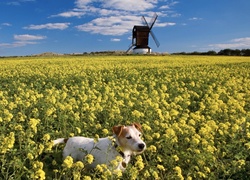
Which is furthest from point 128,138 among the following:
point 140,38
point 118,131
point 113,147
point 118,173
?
point 140,38

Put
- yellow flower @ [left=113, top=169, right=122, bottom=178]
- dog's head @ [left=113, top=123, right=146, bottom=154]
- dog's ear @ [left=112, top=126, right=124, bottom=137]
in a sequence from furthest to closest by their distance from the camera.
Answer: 1. dog's ear @ [left=112, top=126, right=124, bottom=137]
2. dog's head @ [left=113, top=123, right=146, bottom=154]
3. yellow flower @ [left=113, top=169, right=122, bottom=178]

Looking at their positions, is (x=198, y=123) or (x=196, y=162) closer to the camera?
(x=196, y=162)

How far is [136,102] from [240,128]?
2.78 meters

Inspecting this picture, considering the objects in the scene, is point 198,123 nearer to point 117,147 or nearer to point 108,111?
point 108,111

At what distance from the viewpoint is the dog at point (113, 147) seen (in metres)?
4.60

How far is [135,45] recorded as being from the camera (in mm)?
65812

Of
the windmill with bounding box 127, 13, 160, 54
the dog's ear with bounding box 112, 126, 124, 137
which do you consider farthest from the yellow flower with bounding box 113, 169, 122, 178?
the windmill with bounding box 127, 13, 160, 54

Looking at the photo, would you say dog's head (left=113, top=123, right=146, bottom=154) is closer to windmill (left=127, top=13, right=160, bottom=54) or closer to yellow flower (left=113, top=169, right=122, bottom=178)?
yellow flower (left=113, top=169, right=122, bottom=178)

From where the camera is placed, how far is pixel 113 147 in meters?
4.86

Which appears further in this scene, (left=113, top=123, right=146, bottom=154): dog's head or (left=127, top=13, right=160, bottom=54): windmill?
(left=127, top=13, right=160, bottom=54): windmill

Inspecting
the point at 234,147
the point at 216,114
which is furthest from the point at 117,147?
the point at 216,114

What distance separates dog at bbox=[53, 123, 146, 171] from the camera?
4.60 meters

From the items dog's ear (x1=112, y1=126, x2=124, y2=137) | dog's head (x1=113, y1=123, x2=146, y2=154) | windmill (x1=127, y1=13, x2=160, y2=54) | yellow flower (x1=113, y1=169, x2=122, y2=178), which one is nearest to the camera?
yellow flower (x1=113, y1=169, x2=122, y2=178)

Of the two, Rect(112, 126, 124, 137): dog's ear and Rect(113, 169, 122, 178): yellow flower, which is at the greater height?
Rect(112, 126, 124, 137): dog's ear
